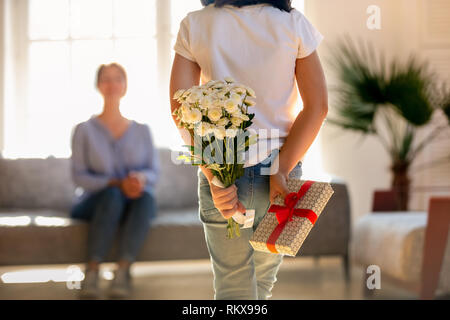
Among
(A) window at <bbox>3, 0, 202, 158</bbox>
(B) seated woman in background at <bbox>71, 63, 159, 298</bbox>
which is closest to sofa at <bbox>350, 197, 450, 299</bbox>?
(B) seated woman in background at <bbox>71, 63, 159, 298</bbox>

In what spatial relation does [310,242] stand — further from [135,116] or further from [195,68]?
[195,68]

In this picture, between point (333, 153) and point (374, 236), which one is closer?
point (374, 236)

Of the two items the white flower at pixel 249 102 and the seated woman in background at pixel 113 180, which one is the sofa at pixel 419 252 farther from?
the white flower at pixel 249 102

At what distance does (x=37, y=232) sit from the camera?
3.15 m

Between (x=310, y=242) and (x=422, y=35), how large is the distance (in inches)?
71.0

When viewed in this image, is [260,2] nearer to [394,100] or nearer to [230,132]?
[230,132]

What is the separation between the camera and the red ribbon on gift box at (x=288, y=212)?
4.23 ft

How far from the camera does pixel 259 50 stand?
4.25 feet

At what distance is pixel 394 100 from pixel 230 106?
254 cm

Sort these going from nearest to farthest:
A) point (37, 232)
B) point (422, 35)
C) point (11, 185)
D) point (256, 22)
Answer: point (256, 22) < point (37, 232) < point (11, 185) < point (422, 35)

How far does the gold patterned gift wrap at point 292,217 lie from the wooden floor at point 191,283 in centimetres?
189

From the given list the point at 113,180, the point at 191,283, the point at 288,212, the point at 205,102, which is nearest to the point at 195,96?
the point at 205,102

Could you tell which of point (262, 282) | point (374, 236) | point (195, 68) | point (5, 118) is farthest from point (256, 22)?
point (5, 118)

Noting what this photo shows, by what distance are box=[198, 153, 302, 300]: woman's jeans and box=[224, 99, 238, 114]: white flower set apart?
0.15 m
